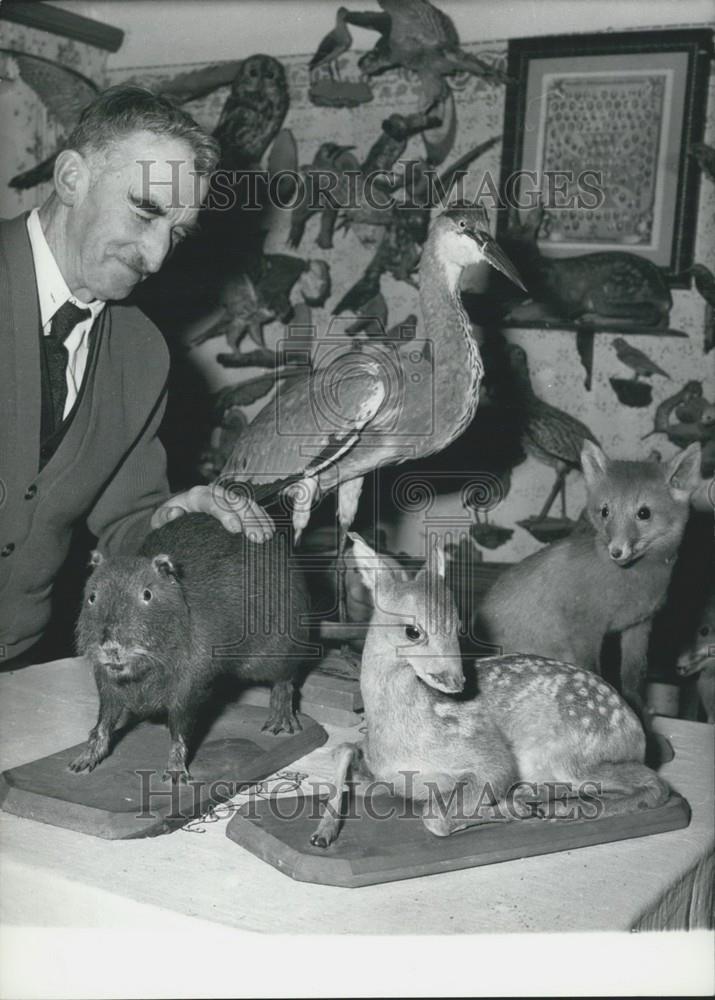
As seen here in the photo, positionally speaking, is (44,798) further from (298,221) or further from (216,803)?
(298,221)

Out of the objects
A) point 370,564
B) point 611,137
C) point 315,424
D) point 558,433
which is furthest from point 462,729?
point 611,137

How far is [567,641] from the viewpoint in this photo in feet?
5.09

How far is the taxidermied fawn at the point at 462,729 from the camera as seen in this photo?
1.08m

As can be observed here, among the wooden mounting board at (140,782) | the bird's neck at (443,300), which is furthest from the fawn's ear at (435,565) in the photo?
the bird's neck at (443,300)

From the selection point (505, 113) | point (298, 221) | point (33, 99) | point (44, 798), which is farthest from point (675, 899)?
point (33, 99)

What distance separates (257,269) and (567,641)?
2.07m

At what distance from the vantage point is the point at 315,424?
204cm

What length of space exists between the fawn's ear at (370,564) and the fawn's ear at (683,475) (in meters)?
0.54

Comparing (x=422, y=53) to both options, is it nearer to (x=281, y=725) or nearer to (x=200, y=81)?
(x=200, y=81)

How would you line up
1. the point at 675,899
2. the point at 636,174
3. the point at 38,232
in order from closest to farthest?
the point at 675,899 → the point at 38,232 → the point at 636,174

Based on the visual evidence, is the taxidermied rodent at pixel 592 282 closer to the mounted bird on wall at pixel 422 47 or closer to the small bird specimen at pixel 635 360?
the small bird specimen at pixel 635 360

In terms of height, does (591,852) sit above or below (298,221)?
below

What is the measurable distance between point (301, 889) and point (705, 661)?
0.73 metres

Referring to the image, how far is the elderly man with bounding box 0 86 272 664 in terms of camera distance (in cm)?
138
